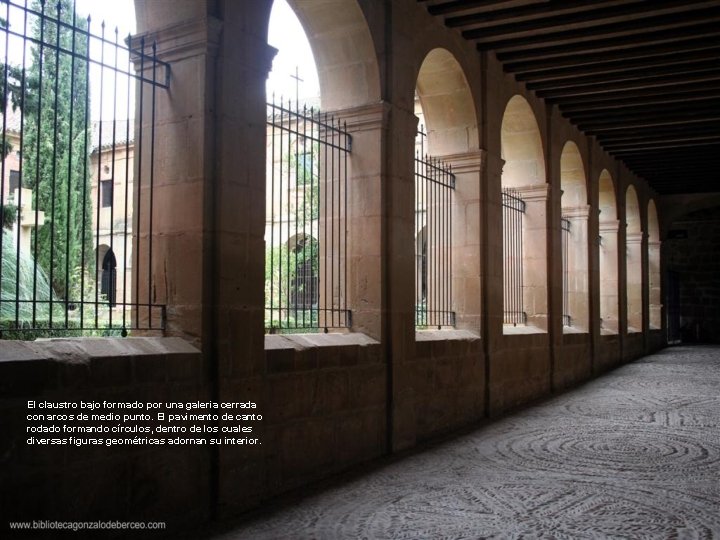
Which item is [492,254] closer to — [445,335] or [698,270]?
[445,335]

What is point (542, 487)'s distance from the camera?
198 inches

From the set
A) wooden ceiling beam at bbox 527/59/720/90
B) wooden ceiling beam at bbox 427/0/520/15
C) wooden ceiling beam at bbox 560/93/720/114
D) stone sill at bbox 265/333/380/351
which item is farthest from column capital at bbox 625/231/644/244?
stone sill at bbox 265/333/380/351

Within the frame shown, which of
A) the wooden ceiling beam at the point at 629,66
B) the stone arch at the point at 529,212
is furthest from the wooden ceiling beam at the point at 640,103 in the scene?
the wooden ceiling beam at the point at 629,66

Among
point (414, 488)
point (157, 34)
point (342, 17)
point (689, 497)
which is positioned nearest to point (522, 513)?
point (414, 488)

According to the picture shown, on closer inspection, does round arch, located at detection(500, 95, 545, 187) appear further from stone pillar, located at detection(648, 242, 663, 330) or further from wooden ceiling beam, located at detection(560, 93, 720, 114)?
stone pillar, located at detection(648, 242, 663, 330)

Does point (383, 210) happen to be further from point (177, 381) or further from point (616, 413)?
point (616, 413)

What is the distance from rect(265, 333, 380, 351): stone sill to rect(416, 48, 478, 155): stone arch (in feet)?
9.87

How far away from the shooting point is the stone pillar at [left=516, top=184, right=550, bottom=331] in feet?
33.8

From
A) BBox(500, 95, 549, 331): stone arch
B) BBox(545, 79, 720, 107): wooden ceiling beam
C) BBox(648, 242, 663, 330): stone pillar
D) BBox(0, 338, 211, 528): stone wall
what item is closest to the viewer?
BBox(0, 338, 211, 528): stone wall

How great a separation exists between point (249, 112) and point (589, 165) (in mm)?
9017

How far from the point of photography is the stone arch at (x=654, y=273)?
18.5 meters

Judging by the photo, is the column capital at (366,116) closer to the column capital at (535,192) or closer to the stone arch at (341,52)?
the stone arch at (341,52)

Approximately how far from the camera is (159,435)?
3826mm

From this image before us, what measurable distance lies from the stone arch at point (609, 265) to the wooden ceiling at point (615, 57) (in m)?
2.03
